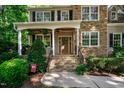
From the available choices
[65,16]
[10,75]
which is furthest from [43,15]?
[10,75]

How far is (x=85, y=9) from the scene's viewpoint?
91.9 feet

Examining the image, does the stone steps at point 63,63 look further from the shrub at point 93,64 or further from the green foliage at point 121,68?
the green foliage at point 121,68

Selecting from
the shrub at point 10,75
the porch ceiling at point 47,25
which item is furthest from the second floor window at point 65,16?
the shrub at point 10,75

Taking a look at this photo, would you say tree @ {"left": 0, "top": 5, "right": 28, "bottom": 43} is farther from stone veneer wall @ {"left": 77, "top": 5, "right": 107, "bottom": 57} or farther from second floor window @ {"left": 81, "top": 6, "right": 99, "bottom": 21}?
stone veneer wall @ {"left": 77, "top": 5, "right": 107, "bottom": 57}

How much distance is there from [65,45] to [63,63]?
20.3 ft

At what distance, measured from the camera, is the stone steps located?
22.2 meters

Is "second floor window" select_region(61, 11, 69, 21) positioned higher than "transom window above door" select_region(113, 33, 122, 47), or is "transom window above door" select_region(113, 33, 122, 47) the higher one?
"second floor window" select_region(61, 11, 69, 21)

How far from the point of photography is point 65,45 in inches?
1166

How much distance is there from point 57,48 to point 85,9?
15.6 feet

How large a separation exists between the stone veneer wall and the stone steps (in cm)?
369

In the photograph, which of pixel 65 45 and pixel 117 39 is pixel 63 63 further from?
pixel 117 39

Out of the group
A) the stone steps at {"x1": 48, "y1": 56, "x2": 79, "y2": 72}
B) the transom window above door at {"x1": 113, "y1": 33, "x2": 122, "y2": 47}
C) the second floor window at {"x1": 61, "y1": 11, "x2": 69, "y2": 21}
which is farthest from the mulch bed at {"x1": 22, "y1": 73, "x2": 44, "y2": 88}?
the transom window above door at {"x1": 113, "y1": 33, "x2": 122, "y2": 47}

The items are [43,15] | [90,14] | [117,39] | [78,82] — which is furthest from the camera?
[43,15]

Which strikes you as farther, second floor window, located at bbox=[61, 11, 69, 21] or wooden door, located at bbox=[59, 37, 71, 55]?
wooden door, located at bbox=[59, 37, 71, 55]
